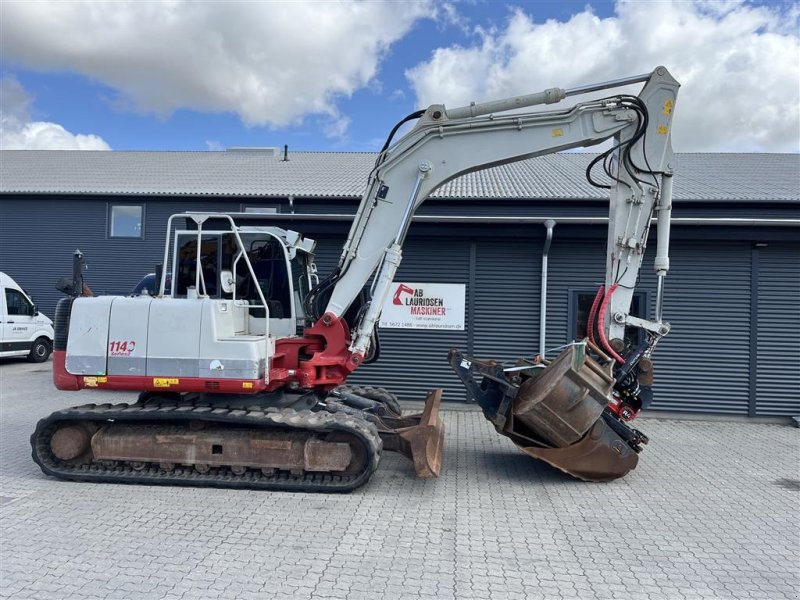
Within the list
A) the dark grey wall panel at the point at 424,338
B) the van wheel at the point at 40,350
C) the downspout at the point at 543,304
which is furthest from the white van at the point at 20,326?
the downspout at the point at 543,304

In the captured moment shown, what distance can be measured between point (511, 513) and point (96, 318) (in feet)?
15.7

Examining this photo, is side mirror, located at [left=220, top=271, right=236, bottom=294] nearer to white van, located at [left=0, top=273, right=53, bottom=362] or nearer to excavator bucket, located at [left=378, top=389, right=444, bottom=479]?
excavator bucket, located at [left=378, top=389, right=444, bottom=479]

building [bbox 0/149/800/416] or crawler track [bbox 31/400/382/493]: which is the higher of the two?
building [bbox 0/149/800/416]

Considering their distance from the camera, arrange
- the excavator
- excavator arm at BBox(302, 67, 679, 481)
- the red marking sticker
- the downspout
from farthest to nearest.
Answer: the downspout, excavator arm at BBox(302, 67, 679, 481), the red marking sticker, the excavator

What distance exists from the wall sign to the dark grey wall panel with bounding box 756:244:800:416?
5254mm

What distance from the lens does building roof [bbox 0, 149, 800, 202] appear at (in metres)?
13.9

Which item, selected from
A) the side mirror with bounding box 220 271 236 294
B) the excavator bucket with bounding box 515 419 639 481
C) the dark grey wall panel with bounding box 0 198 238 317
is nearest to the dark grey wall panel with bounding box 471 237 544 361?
the excavator bucket with bounding box 515 419 639 481

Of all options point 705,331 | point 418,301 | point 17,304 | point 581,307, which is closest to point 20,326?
point 17,304

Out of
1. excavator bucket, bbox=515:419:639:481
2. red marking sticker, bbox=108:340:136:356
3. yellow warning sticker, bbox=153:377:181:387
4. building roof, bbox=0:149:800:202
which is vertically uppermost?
building roof, bbox=0:149:800:202

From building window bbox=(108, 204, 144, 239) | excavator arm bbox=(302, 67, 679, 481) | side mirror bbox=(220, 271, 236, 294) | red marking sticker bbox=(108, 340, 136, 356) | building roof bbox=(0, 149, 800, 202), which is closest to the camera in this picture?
red marking sticker bbox=(108, 340, 136, 356)

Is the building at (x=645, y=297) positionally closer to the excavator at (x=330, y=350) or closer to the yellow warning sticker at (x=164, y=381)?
the excavator at (x=330, y=350)

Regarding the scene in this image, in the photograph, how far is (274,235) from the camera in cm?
653

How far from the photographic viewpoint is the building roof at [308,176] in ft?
45.4

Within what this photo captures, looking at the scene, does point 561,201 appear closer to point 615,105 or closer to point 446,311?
point 446,311
